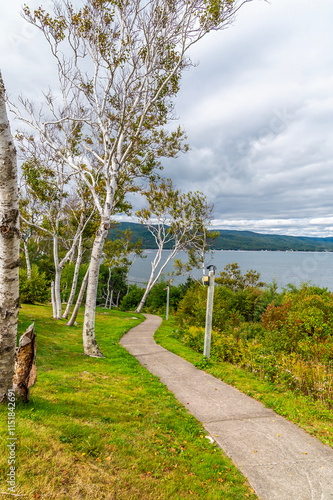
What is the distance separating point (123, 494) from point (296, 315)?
8.70 m

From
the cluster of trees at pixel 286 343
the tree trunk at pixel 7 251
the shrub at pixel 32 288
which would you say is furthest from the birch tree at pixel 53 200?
the tree trunk at pixel 7 251

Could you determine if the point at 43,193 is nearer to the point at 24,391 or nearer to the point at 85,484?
the point at 24,391

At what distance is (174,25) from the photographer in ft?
30.2

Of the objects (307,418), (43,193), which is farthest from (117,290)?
(307,418)

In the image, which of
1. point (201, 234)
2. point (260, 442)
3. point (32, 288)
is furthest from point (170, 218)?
point (260, 442)

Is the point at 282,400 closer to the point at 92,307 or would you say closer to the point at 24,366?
the point at 24,366

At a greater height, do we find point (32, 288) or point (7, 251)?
point (7, 251)

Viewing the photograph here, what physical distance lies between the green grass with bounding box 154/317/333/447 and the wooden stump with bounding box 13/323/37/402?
15.4ft

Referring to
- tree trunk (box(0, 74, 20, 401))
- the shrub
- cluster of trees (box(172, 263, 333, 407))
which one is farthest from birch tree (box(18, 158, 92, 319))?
tree trunk (box(0, 74, 20, 401))

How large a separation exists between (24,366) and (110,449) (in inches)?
65.3

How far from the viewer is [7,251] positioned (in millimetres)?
3330

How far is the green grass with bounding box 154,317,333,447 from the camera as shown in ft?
15.4

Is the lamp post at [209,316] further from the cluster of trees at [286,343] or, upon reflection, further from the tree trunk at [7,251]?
the tree trunk at [7,251]

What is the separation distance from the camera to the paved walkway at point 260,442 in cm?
322
